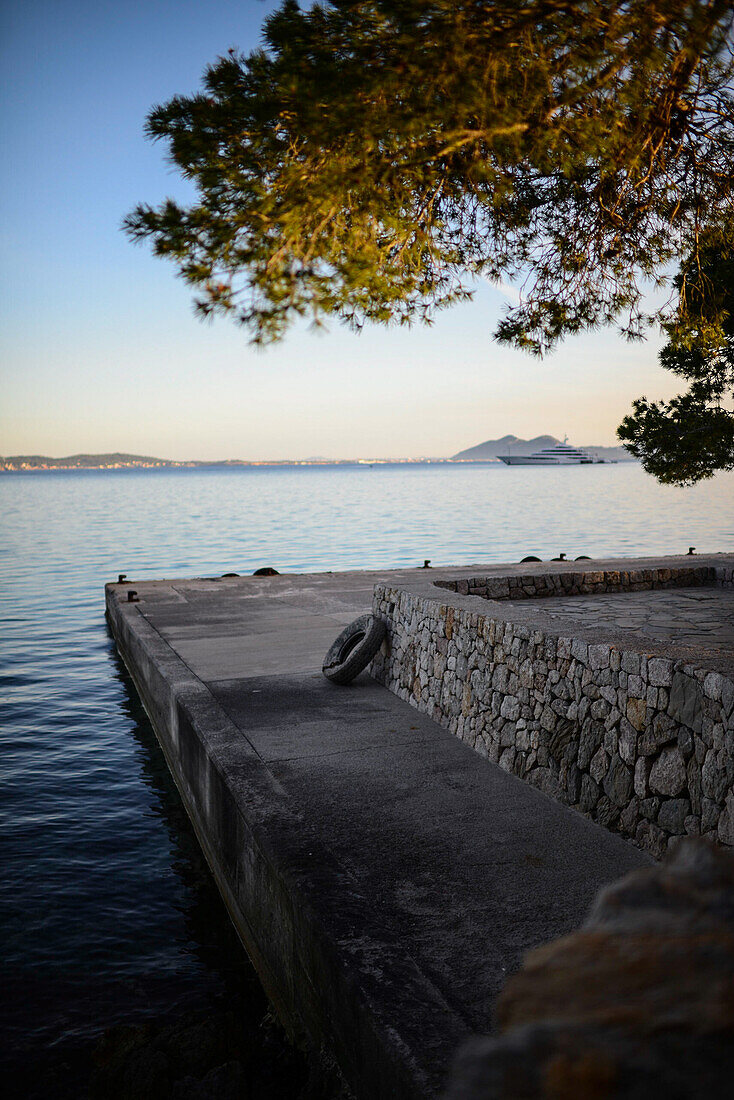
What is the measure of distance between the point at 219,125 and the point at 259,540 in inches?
1454

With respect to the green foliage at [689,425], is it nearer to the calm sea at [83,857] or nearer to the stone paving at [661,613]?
the stone paving at [661,613]

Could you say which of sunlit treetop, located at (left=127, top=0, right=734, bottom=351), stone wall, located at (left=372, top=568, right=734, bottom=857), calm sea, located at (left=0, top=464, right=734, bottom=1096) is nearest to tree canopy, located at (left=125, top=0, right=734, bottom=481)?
sunlit treetop, located at (left=127, top=0, right=734, bottom=351)

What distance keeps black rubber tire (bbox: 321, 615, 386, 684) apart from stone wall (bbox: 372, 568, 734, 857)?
685 millimetres

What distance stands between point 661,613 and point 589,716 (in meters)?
3.41

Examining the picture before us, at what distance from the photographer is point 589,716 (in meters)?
4.75

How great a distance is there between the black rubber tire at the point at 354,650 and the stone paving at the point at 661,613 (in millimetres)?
1468

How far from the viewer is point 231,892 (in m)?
5.51

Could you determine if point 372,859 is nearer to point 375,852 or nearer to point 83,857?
point 375,852

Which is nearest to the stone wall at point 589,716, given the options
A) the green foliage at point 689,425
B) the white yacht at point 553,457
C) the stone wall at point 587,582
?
the stone wall at point 587,582

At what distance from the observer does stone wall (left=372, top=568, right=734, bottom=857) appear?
382cm

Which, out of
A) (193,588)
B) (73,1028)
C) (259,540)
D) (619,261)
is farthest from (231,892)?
(259,540)

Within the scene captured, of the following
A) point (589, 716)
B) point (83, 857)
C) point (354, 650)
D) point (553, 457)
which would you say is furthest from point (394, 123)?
point (553, 457)

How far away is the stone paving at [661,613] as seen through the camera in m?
6.40

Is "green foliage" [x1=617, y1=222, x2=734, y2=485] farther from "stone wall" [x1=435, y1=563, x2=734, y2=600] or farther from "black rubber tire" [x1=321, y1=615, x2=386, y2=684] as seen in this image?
"black rubber tire" [x1=321, y1=615, x2=386, y2=684]
